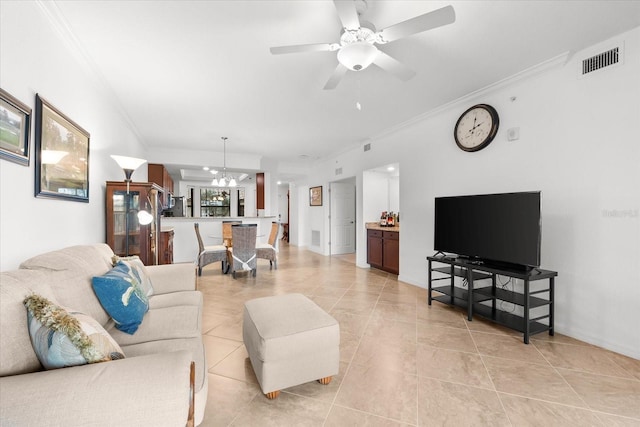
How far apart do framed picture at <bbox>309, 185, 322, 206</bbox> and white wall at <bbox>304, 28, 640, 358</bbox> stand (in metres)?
4.70

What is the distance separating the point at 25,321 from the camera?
3.49 ft

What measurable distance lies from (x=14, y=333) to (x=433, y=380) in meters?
2.21

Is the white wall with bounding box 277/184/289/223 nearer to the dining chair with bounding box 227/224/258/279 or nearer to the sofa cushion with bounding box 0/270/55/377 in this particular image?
the dining chair with bounding box 227/224/258/279

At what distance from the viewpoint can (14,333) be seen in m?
1.01

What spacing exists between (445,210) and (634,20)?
213 centimetres

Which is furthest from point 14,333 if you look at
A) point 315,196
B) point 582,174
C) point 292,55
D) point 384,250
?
point 315,196

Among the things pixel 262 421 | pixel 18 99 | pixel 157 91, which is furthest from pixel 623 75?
pixel 157 91

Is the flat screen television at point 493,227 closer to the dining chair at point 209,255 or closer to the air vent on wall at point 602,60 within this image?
the air vent on wall at point 602,60

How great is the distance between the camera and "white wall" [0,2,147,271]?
5.23 ft

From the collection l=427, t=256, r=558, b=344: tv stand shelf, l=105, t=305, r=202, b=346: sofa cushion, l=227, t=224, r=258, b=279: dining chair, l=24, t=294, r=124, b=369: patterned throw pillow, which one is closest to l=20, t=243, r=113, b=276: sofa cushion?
l=105, t=305, r=202, b=346: sofa cushion

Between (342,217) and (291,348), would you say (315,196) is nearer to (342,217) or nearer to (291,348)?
(342,217)

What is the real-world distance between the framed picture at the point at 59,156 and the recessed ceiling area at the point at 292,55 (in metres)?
0.66

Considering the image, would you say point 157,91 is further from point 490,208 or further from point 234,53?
point 490,208

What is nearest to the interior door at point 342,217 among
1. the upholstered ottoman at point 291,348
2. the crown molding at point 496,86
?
the crown molding at point 496,86
